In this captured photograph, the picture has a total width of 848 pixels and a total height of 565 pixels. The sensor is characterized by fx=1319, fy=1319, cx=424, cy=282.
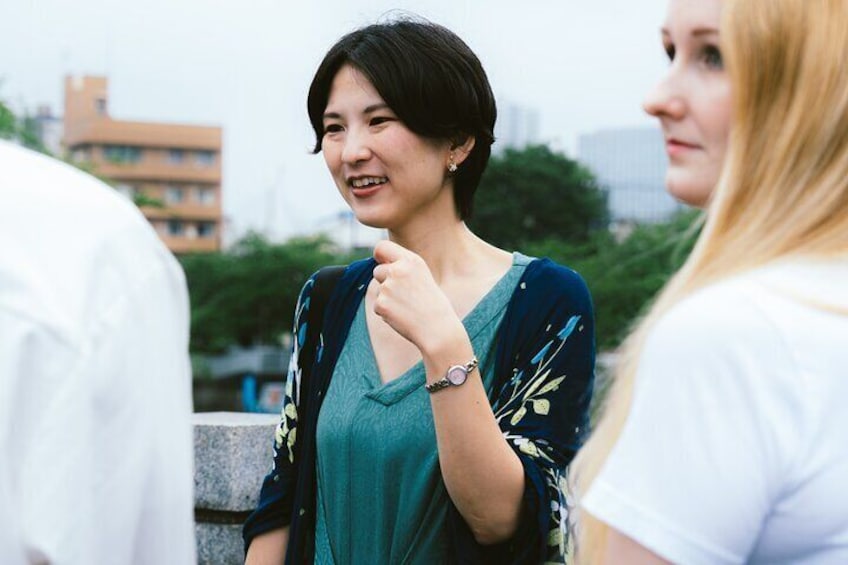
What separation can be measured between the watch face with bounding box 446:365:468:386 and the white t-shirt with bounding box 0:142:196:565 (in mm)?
901

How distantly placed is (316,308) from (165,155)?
274 ft

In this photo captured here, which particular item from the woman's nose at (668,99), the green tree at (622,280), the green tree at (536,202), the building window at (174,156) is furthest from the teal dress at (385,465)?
the building window at (174,156)

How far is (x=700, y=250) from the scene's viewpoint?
1456mm

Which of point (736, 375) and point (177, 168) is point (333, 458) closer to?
point (736, 375)

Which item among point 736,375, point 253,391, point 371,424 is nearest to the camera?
point 736,375

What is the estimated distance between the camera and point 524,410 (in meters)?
2.51

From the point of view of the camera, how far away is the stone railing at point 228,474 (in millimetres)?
3500

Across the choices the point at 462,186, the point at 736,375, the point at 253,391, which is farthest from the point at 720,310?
the point at 253,391

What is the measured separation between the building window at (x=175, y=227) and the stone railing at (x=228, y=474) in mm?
80975

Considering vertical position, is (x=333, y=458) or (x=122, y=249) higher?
(x=122, y=249)

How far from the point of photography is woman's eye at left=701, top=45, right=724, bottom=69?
5.01 ft

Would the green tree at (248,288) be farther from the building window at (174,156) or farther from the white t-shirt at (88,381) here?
the white t-shirt at (88,381)

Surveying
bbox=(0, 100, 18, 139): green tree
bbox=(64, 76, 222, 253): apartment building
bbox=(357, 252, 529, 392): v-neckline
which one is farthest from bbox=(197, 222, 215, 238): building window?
bbox=(357, 252, 529, 392): v-neckline

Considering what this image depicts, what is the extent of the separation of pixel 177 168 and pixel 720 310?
84.9 metres
